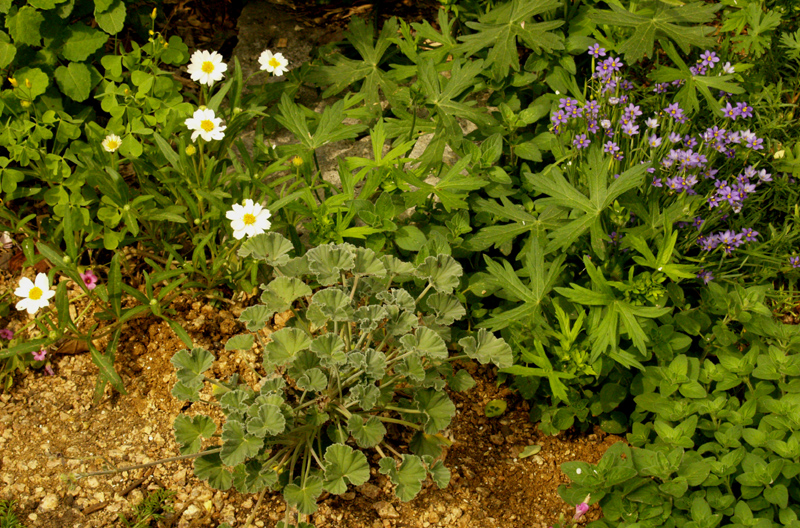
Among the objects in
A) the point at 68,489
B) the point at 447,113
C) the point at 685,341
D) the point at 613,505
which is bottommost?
the point at 613,505

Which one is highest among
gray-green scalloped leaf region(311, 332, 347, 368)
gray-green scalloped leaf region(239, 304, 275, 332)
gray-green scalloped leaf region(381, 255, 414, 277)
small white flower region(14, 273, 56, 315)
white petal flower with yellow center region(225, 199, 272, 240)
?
small white flower region(14, 273, 56, 315)

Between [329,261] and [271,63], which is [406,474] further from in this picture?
[271,63]

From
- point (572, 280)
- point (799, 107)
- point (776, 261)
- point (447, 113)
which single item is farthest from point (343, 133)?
point (799, 107)

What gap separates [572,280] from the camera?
106 inches

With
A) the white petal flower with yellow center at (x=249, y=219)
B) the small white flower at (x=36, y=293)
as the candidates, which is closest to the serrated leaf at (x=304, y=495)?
the white petal flower with yellow center at (x=249, y=219)

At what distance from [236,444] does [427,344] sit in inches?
24.7

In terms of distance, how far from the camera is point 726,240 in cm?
257

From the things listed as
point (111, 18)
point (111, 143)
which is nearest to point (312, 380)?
point (111, 143)

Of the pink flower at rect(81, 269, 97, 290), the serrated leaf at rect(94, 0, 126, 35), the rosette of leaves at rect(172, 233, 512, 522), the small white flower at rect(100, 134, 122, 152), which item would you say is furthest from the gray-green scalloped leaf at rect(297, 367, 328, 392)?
the serrated leaf at rect(94, 0, 126, 35)

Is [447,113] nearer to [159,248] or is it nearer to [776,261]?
[159,248]

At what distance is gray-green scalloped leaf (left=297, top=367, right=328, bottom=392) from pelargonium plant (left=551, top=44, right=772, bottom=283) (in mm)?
1202

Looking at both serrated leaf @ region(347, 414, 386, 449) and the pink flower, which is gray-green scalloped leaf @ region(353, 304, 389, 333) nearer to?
serrated leaf @ region(347, 414, 386, 449)

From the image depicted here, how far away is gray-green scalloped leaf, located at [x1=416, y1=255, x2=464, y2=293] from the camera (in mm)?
2258

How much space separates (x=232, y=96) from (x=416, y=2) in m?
1.46
